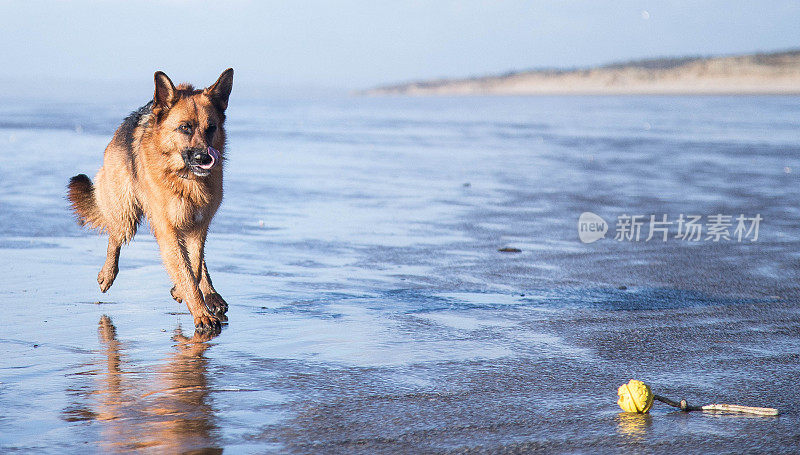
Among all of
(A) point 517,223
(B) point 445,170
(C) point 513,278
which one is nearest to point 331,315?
(C) point 513,278

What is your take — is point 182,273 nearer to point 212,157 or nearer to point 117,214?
point 212,157

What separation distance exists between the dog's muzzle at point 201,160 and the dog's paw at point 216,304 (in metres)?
0.83

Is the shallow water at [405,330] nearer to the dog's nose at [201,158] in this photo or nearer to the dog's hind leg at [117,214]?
the dog's hind leg at [117,214]

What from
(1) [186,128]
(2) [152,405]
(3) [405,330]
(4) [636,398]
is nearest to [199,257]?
(1) [186,128]

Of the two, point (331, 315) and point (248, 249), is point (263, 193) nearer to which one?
point (248, 249)

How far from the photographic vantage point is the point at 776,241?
9.72 metres

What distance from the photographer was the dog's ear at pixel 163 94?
20.5ft

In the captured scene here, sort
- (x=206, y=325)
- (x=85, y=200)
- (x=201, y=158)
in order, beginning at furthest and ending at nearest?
(x=85, y=200) → (x=201, y=158) → (x=206, y=325)

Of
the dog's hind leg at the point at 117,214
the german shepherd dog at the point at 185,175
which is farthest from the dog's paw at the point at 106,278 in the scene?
the german shepherd dog at the point at 185,175

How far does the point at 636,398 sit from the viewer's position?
4344mm

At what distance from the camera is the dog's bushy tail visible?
25.2 ft

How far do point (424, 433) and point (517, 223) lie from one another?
23.3 ft

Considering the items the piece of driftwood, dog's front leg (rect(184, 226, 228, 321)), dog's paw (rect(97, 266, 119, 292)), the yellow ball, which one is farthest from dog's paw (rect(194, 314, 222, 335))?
the piece of driftwood

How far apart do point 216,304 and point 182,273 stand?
0.34 metres
